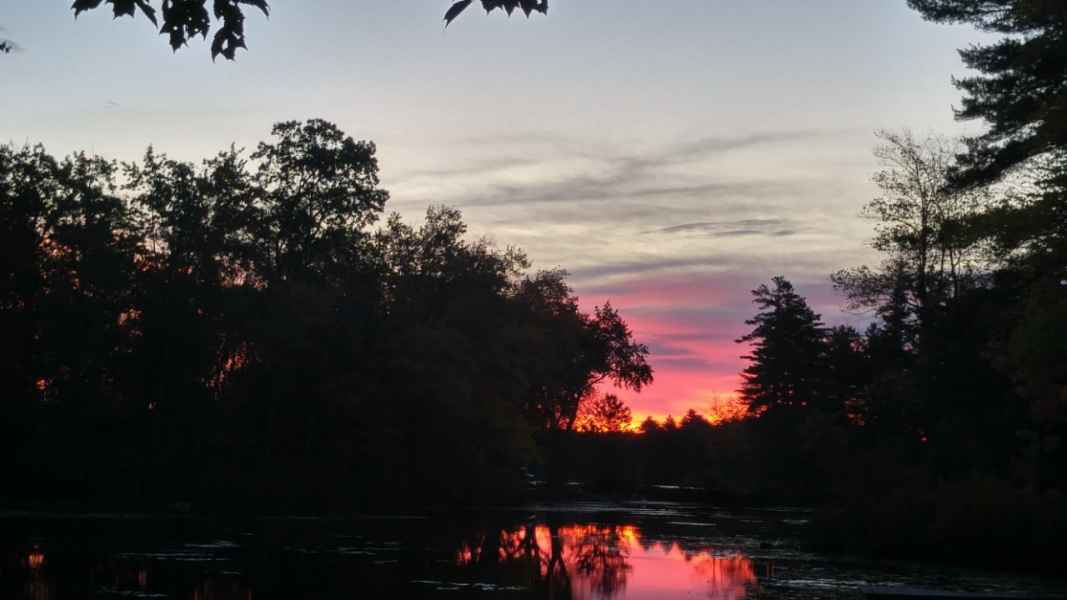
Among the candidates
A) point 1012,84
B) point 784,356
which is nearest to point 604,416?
point 784,356

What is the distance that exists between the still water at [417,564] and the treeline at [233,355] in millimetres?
11783

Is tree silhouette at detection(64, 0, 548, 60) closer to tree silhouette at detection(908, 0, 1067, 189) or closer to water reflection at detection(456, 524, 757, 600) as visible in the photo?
water reflection at detection(456, 524, 757, 600)

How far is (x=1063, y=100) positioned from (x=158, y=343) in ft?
138

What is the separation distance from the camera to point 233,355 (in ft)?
Answer: 203

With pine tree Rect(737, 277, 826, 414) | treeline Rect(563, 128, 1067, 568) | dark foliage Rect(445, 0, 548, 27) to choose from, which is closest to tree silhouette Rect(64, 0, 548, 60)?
dark foliage Rect(445, 0, 548, 27)

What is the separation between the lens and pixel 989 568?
27.6m

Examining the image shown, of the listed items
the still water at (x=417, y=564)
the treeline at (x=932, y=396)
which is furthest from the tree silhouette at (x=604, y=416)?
the still water at (x=417, y=564)

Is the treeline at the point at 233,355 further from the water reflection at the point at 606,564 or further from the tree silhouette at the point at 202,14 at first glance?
the tree silhouette at the point at 202,14

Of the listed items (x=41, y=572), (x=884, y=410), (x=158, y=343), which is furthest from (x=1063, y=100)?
(x=158, y=343)

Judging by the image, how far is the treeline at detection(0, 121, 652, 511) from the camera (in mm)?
52969

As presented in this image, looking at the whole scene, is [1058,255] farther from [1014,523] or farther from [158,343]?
[158,343]

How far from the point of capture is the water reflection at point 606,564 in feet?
74.3

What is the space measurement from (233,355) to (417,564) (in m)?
38.7

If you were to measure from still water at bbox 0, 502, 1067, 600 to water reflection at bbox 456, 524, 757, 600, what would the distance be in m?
0.05
